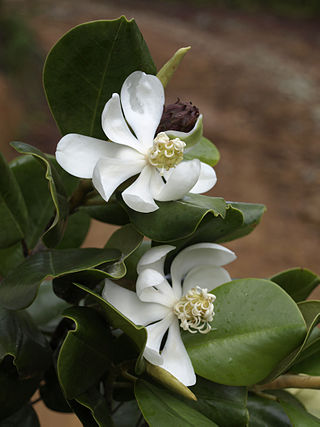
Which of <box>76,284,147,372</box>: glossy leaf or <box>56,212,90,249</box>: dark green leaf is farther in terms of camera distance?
<box>56,212,90,249</box>: dark green leaf

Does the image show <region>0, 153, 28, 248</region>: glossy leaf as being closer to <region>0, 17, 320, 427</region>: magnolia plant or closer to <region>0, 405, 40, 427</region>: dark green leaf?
<region>0, 17, 320, 427</region>: magnolia plant

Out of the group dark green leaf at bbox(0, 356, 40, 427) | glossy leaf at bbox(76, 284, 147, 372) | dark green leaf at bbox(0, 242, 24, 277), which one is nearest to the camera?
glossy leaf at bbox(76, 284, 147, 372)

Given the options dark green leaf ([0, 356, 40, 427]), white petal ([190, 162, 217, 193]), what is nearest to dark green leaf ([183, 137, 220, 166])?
white petal ([190, 162, 217, 193])

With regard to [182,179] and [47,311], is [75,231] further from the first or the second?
[182,179]

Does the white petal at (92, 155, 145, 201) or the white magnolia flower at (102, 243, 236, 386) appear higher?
the white petal at (92, 155, 145, 201)

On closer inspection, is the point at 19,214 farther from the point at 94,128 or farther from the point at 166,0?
the point at 166,0

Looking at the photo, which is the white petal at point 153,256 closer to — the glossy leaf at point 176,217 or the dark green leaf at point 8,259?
the glossy leaf at point 176,217

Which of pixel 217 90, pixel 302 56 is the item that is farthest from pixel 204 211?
pixel 302 56

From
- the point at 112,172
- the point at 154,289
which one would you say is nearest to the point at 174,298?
the point at 154,289

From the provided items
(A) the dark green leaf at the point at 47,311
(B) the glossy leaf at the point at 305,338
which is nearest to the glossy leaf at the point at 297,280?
(B) the glossy leaf at the point at 305,338
